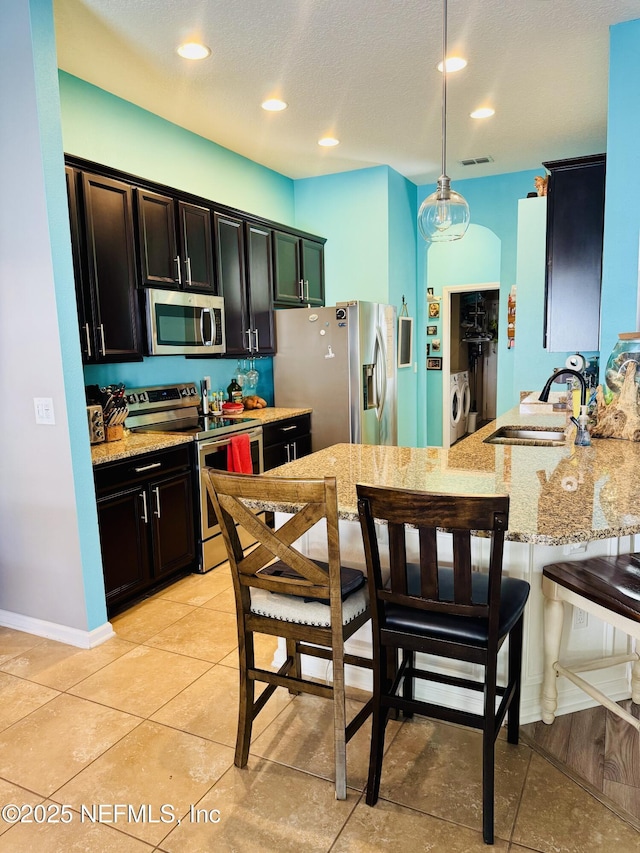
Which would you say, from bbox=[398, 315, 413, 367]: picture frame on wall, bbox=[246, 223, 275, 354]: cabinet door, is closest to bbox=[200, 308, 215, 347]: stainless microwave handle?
bbox=[246, 223, 275, 354]: cabinet door

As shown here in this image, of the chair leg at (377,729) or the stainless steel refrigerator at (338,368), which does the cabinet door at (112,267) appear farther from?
the chair leg at (377,729)

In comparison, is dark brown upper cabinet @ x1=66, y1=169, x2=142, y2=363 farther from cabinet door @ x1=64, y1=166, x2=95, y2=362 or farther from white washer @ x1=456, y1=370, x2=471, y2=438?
white washer @ x1=456, y1=370, x2=471, y2=438

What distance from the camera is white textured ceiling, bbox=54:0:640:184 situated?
2.73 m

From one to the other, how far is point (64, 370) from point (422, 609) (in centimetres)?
187

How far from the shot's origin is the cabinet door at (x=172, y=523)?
3.21m

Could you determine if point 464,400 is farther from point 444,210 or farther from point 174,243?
point 444,210

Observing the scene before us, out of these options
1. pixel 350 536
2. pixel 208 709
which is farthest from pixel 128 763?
pixel 350 536

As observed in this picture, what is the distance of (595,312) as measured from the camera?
357 cm

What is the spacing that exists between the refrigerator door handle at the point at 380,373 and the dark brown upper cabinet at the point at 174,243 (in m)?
1.46

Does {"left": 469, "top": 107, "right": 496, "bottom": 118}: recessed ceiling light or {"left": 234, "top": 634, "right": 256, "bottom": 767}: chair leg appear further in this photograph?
{"left": 469, "top": 107, "right": 496, "bottom": 118}: recessed ceiling light

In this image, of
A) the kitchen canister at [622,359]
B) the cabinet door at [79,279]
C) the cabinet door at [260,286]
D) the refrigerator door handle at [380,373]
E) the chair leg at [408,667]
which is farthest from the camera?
the refrigerator door handle at [380,373]

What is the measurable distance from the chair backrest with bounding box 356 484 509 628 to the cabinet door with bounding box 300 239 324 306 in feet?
12.9

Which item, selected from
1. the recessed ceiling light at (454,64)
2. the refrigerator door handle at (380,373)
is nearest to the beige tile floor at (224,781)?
the refrigerator door handle at (380,373)

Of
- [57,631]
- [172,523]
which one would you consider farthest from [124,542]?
[57,631]
